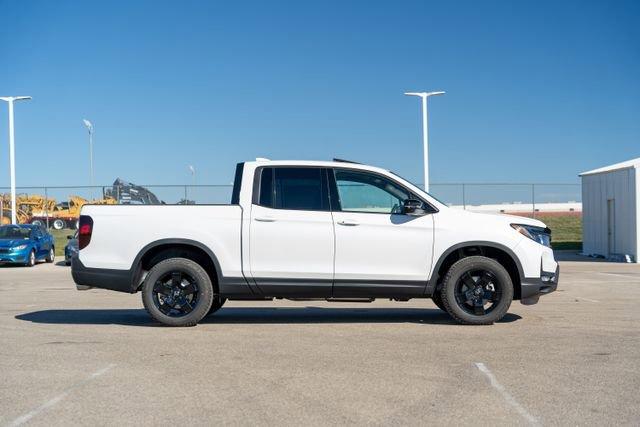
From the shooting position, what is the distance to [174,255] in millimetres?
9211

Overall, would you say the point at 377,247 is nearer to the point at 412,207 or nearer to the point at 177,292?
the point at 412,207

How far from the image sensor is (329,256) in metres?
8.89

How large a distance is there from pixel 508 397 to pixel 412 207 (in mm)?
3609

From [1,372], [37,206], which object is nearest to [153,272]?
[1,372]

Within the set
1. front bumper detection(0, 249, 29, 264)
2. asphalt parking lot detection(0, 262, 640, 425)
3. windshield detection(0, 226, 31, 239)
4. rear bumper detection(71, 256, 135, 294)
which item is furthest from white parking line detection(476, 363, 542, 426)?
windshield detection(0, 226, 31, 239)

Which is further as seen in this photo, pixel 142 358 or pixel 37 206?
pixel 37 206

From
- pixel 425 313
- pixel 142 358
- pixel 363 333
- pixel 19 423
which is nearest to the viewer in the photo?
pixel 19 423

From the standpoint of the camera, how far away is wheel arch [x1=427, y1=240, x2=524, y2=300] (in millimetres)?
9000

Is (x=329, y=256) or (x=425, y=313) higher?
(x=329, y=256)

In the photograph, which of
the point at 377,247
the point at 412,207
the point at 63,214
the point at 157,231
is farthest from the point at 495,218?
the point at 63,214

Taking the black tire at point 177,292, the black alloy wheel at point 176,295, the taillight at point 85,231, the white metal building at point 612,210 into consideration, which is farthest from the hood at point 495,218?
the white metal building at point 612,210

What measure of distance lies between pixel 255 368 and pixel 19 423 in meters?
2.23

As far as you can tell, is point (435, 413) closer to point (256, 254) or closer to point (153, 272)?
point (256, 254)

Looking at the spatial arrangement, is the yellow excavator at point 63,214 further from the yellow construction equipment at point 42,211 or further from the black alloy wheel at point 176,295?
the black alloy wheel at point 176,295
